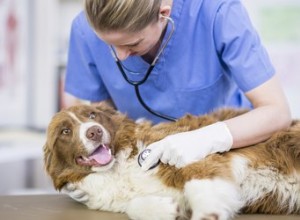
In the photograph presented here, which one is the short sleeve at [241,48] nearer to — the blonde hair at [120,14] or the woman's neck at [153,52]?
the woman's neck at [153,52]

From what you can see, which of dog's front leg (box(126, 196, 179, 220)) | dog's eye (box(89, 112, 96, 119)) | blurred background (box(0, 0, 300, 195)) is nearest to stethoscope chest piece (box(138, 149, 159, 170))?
dog's front leg (box(126, 196, 179, 220))

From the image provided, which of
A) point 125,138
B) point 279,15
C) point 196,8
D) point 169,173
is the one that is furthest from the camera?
point 279,15

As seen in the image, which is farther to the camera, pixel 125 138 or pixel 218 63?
pixel 218 63

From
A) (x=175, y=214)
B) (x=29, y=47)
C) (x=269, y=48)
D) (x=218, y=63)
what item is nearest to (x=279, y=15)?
(x=269, y=48)

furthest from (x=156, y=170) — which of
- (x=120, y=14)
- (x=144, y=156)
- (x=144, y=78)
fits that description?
(x=120, y=14)

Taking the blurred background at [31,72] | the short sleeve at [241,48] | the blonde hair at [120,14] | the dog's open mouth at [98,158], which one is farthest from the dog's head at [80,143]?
A: the blurred background at [31,72]

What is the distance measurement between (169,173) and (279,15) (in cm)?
203

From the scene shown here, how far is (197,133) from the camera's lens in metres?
1.71

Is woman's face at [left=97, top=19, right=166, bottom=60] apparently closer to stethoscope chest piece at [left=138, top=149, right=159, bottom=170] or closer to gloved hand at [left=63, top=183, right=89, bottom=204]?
stethoscope chest piece at [left=138, top=149, right=159, bottom=170]

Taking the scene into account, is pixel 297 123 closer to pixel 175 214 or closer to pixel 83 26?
pixel 175 214

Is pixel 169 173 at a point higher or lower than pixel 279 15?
lower

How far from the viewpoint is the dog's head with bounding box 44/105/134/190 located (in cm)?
174

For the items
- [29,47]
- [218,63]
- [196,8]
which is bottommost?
[29,47]

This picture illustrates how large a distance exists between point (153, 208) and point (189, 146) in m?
0.24
